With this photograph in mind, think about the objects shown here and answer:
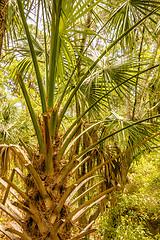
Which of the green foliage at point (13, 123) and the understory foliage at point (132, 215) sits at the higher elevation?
the green foliage at point (13, 123)

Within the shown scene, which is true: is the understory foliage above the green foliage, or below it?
below

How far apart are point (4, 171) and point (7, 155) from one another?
185 mm

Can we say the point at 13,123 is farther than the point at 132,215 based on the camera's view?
No

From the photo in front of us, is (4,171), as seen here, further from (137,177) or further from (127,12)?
(137,177)

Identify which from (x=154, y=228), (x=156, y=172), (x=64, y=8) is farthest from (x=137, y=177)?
(x=64, y=8)

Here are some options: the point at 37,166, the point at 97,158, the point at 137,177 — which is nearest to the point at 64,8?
the point at 37,166

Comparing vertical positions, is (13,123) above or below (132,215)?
above

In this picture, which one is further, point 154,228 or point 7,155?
point 154,228

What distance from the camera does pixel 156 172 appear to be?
4.84 meters

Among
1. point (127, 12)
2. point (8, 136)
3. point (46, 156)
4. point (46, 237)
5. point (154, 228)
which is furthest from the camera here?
point (154, 228)

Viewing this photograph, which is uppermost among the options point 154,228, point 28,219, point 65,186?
point 65,186

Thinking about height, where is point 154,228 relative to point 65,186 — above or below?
below

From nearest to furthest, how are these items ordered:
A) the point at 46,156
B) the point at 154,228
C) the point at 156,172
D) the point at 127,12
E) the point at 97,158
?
1. the point at 46,156
2. the point at 127,12
3. the point at 97,158
4. the point at 156,172
5. the point at 154,228

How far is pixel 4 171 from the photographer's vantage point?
1.65 m
